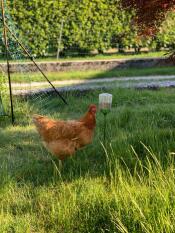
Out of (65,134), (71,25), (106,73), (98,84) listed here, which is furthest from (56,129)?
(71,25)

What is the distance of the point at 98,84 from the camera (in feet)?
34.7

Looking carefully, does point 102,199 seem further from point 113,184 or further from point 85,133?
point 85,133

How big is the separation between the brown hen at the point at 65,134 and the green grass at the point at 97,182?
175 millimetres

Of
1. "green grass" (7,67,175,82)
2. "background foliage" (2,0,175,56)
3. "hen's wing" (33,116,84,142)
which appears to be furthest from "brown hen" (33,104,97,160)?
"background foliage" (2,0,175,56)

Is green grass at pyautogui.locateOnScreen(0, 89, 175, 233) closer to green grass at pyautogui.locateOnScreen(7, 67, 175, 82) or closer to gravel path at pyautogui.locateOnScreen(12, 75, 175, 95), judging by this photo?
gravel path at pyautogui.locateOnScreen(12, 75, 175, 95)

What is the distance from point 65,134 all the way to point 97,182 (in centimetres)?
82

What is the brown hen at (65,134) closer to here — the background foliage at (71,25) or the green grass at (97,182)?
the green grass at (97,182)

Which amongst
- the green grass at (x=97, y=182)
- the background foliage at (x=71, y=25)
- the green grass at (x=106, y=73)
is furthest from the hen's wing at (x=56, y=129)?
the background foliage at (x=71, y=25)

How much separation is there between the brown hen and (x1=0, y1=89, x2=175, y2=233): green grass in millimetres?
175

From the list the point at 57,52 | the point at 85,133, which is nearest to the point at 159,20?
→ the point at 85,133

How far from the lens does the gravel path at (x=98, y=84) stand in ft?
31.0

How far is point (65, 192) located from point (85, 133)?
99 cm

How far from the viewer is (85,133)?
16.7 ft

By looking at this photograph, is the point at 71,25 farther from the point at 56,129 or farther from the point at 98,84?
the point at 56,129
